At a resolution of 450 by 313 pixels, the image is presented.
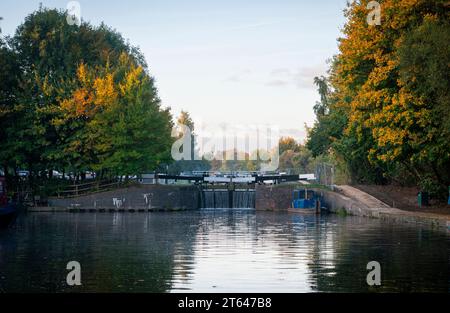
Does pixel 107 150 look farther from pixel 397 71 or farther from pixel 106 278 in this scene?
pixel 106 278

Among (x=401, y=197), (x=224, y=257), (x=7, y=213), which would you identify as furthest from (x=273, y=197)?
→ (x=224, y=257)

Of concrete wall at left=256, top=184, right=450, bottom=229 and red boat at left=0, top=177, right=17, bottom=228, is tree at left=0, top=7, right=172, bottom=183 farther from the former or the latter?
red boat at left=0, top=177, right=17, bottom=228

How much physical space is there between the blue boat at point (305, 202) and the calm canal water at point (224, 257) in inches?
801

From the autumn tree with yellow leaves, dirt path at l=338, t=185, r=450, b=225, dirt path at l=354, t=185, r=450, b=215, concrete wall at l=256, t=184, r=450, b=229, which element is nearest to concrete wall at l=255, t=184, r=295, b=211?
concrete wall at l=256, t=184, r=450, b=229

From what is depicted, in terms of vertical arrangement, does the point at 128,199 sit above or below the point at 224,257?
above

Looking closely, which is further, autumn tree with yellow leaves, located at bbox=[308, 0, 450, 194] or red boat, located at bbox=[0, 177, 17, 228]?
red boat, located at bbox=[0, 177, 17, 228]

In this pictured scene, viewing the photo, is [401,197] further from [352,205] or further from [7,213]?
[7,213]

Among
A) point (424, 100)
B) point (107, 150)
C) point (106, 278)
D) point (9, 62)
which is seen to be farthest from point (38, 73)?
point (106, 278)

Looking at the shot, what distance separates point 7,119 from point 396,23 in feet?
135

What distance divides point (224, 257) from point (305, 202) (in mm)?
43603

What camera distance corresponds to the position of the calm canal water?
24931 millimetres

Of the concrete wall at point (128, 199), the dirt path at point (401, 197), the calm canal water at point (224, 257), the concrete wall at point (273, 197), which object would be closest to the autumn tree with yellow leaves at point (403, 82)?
the dirt path at point (401, 197)

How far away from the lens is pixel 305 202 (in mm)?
76125

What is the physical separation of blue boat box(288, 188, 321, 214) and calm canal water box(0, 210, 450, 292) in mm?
20348
